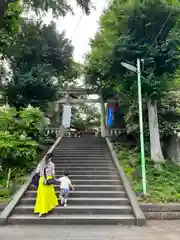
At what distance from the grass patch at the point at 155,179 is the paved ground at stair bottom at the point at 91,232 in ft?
3.79

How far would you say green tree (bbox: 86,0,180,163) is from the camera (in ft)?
29.8

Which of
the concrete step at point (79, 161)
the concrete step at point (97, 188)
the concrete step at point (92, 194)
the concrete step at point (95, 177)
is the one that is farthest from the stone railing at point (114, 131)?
the concrete step at point (92, 194)

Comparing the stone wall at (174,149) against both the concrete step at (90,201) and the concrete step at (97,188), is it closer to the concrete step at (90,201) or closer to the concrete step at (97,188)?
the concrete step at (97,188)

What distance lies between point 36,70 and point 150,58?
5952 millimetres

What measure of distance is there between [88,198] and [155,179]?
8.90 feet

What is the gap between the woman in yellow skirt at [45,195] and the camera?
5930 millimetres

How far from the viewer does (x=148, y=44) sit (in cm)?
941

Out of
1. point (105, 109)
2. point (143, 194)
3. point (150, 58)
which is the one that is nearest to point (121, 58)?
point (150, 58)

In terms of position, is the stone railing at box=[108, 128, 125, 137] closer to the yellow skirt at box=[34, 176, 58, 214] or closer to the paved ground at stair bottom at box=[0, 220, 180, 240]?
the yellow skirt at box=[34, 176, 58, 214]

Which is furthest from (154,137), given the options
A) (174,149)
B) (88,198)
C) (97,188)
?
(88,198)

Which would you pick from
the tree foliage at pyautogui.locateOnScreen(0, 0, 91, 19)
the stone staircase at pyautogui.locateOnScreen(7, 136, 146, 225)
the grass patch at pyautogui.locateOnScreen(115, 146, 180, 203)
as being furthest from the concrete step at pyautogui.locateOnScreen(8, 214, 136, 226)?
the tree foliage at pyautogui.locateOnScreen(0, 0, 91, 19)

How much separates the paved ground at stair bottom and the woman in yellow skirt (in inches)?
20.8

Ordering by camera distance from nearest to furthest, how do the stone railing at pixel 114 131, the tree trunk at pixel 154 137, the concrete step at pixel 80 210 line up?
the concrete step at pixel 80 210 → the tree trunk at pixel 154 137 → the stone railing at pixel 114 131

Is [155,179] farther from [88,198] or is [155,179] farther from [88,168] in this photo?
[88,198]
